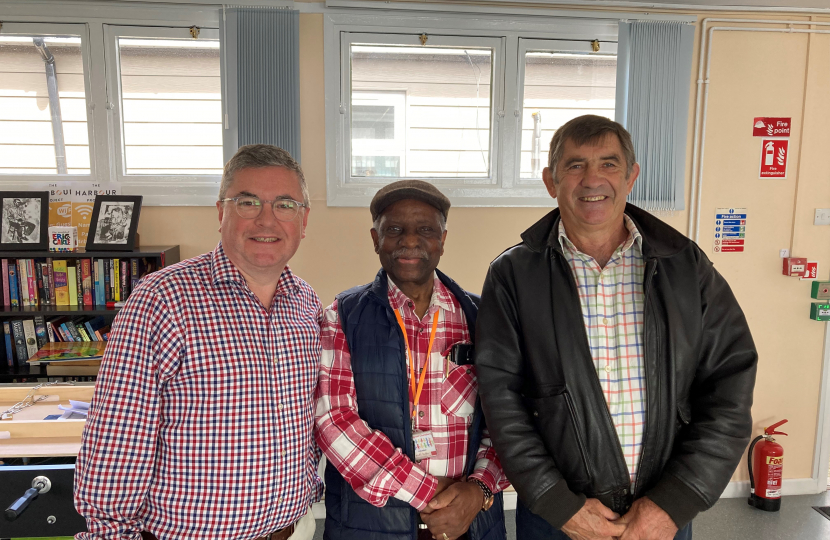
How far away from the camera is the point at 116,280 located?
2629mm

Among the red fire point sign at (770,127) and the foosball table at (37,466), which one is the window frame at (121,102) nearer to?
the foosball table at (37,466)

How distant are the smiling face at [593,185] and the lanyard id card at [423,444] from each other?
0.71 meters

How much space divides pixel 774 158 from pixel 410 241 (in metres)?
2.84

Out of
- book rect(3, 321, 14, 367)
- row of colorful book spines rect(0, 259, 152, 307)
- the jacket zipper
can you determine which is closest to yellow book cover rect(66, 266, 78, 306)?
row of colorful book spines rect(0, 259, 152, 307)

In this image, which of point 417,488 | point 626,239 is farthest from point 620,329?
point 417,488

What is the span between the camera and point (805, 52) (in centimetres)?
306

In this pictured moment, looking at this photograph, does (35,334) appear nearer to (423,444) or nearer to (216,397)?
(216,397)

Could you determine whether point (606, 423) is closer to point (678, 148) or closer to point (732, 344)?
point (732, 344)

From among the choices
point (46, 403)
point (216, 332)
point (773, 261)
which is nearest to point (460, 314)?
point (216, 332)

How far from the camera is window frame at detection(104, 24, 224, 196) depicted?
279 cm

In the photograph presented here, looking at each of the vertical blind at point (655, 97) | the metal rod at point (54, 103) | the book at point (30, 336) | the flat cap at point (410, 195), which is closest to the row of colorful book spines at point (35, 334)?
the book at point (30, 336)

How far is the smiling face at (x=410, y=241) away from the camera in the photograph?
1.44m

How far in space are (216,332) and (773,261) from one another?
132 inches

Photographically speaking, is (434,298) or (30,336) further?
(30,336)
